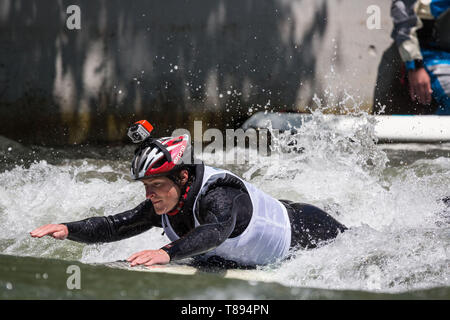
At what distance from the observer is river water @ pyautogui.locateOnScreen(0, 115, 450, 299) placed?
3.29 meters

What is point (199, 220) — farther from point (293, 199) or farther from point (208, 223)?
point (293, 199)

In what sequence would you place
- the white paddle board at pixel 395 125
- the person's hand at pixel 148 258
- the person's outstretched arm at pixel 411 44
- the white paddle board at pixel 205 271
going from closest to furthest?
the person's hand at pixel 148 258
the white paddle board at pixel 205 271
the white paddle board at pixel 395 125
the person's outstretched arm at pixel 411 44

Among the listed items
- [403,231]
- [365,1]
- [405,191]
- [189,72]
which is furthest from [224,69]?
[403,231]

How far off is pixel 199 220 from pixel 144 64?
4311 mm

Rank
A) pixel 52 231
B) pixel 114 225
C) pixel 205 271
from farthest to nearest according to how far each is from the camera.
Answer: pixel 114 225, pixel 205 271, pixel 52 231

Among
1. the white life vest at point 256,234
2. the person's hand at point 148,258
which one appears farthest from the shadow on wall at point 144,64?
the person's hand at point 148,258

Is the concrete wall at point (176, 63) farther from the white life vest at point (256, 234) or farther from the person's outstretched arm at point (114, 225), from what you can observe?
the white life vest at point (256, 234)

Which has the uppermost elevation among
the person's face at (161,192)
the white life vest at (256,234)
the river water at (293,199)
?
the person's face at (161,192)

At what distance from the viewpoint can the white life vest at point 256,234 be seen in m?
3.43

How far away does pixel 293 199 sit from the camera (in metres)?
5.48

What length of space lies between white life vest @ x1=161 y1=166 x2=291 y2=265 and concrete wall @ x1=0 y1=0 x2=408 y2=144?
4000mm

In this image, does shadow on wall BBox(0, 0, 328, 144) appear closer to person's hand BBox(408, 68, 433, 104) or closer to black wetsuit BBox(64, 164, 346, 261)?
person's hand BBox(408, 68, 433, 104)

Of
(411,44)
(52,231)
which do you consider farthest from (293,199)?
(411,44)

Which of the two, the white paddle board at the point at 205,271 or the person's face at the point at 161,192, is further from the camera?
the white paddle board at the point at 205,271
